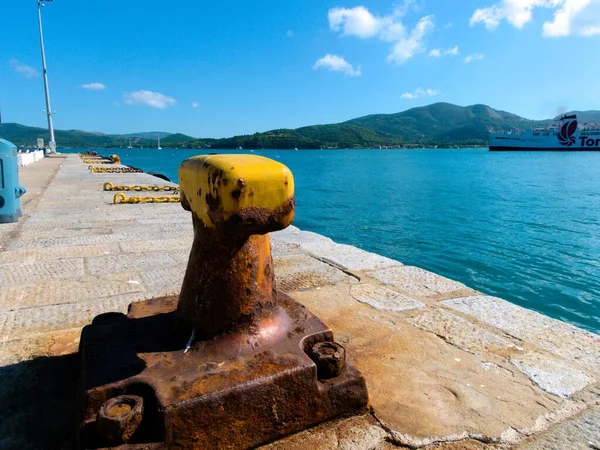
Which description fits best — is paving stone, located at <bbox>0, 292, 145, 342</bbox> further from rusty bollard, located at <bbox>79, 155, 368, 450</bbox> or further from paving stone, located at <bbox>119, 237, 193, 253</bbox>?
paving stone, located at <bbox>119, 237, 193, 253</bbox>

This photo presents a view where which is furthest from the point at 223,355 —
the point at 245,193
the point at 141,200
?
the point at 141,200

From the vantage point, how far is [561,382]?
2.19m

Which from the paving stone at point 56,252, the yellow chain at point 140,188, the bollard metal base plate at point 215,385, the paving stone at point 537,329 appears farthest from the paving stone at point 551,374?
the yellow chain at point 140,188

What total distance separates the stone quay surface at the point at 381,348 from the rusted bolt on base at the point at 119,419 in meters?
0.32

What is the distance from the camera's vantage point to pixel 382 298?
11.0 ft

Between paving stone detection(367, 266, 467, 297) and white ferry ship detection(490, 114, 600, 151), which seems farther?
white ferry ship detection(490, 114, 600, 151)

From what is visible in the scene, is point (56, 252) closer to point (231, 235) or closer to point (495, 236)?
point (231, 235)

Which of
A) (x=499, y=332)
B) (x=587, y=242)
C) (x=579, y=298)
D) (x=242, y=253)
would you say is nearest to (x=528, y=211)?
(x=587, y=242)

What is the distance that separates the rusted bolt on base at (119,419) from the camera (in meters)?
1.49

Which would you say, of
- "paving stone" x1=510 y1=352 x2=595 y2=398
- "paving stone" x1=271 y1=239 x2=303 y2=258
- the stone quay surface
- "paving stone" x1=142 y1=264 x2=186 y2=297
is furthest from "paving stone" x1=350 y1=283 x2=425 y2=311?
"paving stone" x1=142 y1=264 x2=186 y2=297

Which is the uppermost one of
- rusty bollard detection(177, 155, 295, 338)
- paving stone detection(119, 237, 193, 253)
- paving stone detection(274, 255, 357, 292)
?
rusty bollard detection(177, 155, 295, 338)

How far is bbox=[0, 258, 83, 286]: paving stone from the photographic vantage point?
3.81 meters

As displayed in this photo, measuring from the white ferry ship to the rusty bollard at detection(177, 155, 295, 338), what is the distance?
109 metres

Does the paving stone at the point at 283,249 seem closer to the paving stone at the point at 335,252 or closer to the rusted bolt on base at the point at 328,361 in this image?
the paving stone at the point at 335,252
